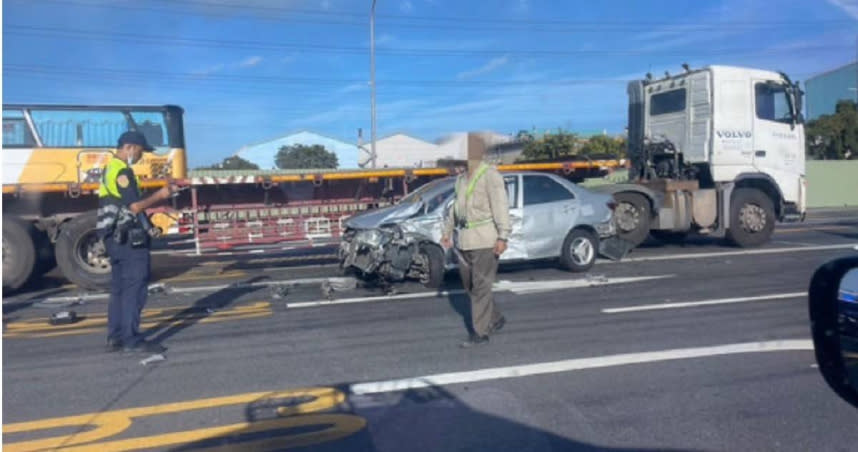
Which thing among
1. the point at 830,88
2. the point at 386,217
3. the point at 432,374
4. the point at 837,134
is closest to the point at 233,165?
the point at 386,217

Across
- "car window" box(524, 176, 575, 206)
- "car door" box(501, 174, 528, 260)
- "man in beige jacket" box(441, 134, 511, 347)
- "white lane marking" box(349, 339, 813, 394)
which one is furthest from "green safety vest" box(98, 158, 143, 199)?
"car window" box(524, 176, 575, 206)

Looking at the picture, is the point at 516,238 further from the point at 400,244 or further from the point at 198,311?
the point at 198,311

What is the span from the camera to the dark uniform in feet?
22.1

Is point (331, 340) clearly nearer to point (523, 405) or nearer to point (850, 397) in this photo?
point (523, 405)

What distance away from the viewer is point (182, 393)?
5.67 meters

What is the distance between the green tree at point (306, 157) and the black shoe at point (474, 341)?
34.6 m

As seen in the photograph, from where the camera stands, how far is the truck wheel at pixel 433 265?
10.0m

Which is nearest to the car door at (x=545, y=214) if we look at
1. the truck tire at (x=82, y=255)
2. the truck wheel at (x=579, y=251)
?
the truck wheel at (x=579, y=251)

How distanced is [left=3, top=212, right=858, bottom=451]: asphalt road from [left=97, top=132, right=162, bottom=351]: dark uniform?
10.1 inches

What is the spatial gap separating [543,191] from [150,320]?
5.75 m

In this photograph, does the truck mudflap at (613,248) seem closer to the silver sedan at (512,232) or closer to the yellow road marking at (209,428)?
the silver sedan at (512,232)

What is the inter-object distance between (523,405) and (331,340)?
2.64m

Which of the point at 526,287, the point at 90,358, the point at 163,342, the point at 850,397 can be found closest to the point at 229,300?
the point at 163,342

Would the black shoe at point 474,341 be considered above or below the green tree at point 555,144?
below
